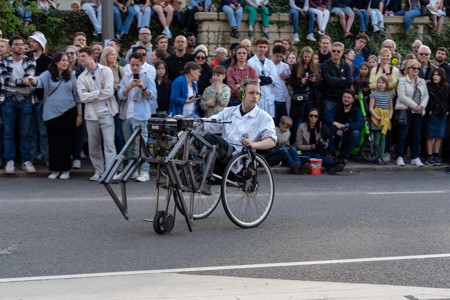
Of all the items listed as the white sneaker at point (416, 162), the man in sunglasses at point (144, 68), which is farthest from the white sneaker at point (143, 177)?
the white sneaker at point (416, 162)

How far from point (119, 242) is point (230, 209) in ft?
4.57

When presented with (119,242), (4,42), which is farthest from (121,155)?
(4,42)

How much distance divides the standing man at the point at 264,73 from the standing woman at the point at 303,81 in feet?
1.45

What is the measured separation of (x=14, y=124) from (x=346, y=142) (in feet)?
20.2

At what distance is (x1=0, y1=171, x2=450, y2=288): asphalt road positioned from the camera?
26.1 feet

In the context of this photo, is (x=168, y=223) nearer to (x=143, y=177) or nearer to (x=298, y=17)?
(x=143, y=177)

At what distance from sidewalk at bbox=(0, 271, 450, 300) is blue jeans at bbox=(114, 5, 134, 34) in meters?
12.6

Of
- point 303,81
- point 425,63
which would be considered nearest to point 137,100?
point 303,81

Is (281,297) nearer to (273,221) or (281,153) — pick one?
(273,221)

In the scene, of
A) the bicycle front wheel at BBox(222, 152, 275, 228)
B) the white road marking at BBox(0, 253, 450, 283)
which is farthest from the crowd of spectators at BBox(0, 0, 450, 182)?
the white road marking at BBox(0, 253, 450, 283)

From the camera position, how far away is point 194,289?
7164 millimetres

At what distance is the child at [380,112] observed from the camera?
662 inches

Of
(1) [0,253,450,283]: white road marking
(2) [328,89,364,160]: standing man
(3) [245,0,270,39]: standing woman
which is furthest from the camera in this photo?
(3) [245,0,270,39]: standing woman

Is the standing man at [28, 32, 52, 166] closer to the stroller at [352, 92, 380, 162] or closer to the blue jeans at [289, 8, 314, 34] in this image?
the stroller at [352, 92, 380, 162]
